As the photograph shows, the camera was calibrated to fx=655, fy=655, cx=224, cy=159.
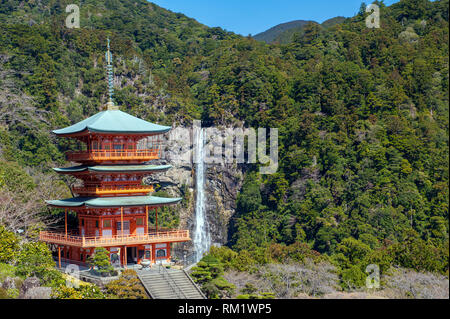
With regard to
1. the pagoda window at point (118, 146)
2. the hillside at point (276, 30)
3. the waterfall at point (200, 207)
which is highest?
the hillside at point (276, 30)

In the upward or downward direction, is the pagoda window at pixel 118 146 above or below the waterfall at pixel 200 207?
above

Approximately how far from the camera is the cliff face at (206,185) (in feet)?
207

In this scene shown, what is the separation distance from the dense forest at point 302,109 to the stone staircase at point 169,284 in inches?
439

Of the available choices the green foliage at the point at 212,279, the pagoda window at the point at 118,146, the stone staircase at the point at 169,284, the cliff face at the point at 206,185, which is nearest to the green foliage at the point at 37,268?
the stone staircase at the point at 169,284

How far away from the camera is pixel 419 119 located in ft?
190

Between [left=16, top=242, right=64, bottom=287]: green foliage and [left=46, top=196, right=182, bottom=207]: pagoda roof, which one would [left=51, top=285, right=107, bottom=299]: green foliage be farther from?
[left=46, top=196, right=182, bottom=207]: pagoda roof

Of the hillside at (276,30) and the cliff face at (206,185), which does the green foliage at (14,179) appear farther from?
the hillside at (276,30)

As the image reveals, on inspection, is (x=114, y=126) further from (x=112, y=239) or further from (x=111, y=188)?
(x=112, y=239)

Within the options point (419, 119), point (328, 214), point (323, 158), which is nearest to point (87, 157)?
point (328, 214)

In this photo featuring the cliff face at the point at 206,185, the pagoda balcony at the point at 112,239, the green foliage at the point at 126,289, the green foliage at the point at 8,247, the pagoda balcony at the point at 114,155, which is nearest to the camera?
the green foliage at the point at 126,289

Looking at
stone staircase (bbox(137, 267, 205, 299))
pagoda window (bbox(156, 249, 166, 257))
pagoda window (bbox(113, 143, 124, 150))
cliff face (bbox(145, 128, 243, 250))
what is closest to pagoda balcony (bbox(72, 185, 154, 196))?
pagoda window (bbox(113, 143, 124, 150))

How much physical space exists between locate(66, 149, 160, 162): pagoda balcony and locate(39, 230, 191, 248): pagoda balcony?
12.1 ft

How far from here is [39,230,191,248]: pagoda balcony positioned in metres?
29.5
